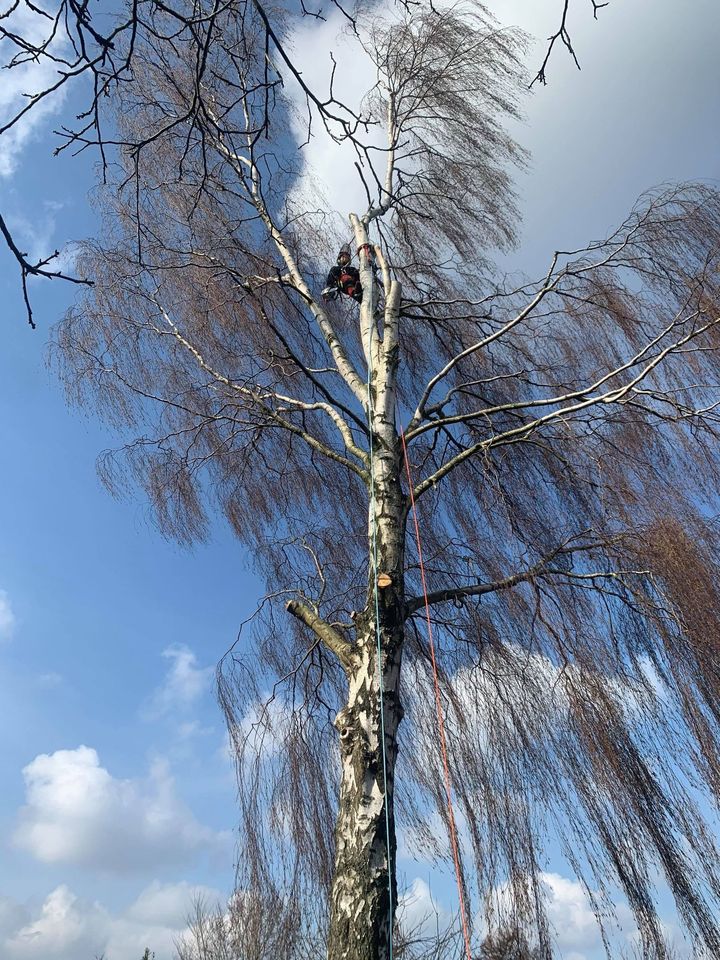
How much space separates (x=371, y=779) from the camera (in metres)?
2.71

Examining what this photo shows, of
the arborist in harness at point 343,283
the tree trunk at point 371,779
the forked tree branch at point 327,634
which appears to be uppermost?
the arborist in harness at point 343,283

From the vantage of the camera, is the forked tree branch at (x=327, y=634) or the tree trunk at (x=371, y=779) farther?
the forked tree branch at (x=327, y=634)

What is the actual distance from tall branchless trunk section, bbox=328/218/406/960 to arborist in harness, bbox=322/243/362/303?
5.17 ft

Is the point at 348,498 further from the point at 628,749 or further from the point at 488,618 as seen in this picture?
the point at 628,749

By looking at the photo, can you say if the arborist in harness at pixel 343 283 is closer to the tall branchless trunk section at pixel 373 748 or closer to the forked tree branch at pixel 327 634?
the tall branchless trunk section at pixel 373 748

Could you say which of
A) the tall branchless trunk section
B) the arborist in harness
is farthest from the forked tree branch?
the arborist in harness

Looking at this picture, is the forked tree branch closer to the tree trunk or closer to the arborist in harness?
the tree trunk

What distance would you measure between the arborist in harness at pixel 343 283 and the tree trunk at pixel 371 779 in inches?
86.1

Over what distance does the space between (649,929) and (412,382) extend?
3474mm

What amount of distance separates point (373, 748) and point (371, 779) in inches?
4.5

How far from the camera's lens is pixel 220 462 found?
462cm

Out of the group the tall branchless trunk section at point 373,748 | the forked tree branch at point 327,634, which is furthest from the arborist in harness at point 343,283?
the forked tree branch at point 327,634

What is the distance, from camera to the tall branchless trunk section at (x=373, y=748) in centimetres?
247

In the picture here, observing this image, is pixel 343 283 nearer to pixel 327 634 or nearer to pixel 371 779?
pixel 327 634
